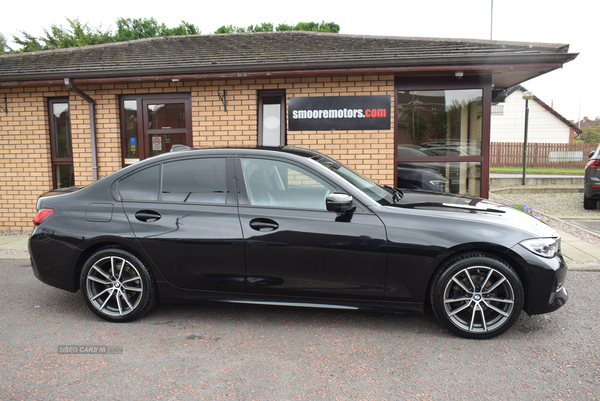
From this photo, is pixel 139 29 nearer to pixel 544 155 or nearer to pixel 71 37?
pixel 71 37

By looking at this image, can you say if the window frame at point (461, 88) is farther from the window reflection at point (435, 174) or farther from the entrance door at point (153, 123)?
the entrance door at point (153, 123)

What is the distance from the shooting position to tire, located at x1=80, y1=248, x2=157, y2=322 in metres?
3.66

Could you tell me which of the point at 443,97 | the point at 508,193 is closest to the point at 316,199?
the point at 443,97

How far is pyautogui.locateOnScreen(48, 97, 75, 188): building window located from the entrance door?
4.09 ft

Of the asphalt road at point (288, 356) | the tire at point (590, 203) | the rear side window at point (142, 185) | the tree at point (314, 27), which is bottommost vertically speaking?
the asphalt road at point (288, 356)

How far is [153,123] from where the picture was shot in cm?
792

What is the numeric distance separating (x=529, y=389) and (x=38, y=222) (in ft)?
13.9

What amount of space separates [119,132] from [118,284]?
5058 mm

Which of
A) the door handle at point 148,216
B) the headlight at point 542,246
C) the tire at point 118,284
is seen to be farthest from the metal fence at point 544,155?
the tire at point 118,284

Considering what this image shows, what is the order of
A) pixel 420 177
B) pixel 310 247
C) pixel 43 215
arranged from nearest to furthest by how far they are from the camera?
pixel 310 247 → pixel 43 215 → pixel 420 177

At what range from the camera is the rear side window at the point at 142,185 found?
3768 millimetres

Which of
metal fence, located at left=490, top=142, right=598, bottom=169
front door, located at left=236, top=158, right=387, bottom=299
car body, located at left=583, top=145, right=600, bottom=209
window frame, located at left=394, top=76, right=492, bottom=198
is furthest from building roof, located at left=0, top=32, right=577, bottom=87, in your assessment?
metal fence, located at left=490, top=142, right=598, bottom=169

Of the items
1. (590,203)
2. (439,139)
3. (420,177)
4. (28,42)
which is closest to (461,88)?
(439,139)

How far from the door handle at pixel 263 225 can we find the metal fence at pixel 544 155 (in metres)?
26.2
